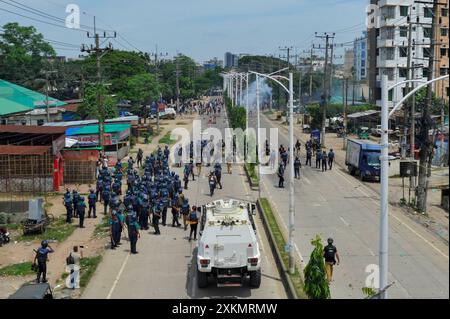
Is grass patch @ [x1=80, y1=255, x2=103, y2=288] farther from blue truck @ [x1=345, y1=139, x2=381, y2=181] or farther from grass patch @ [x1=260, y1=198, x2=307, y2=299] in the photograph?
blue truck @ [x1=345, y1=139, x2=381, y2=181]

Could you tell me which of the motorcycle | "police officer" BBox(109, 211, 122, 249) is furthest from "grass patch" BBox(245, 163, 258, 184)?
the motorcycle

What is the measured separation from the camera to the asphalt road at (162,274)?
1633cm

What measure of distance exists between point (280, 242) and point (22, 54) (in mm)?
74112

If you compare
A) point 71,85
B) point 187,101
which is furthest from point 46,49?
point 187,101

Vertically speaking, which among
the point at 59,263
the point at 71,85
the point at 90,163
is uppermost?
the point at 71,85

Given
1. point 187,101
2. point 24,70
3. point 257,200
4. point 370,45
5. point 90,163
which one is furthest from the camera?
point 187,101

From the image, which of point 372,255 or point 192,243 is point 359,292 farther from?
point 192,243

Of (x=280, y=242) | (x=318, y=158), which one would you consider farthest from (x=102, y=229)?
(x=318, y=158)

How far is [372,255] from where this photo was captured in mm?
19844

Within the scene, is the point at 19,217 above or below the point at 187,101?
below

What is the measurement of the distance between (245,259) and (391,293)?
12.6 ft

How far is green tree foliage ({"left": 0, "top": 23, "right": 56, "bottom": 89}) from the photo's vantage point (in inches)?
3270

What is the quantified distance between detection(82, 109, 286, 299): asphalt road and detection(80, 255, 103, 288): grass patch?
16 cm

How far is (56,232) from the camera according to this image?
23797 mm
